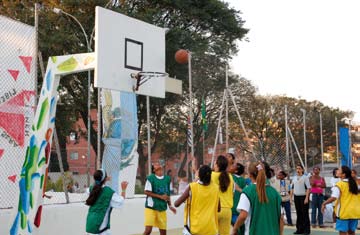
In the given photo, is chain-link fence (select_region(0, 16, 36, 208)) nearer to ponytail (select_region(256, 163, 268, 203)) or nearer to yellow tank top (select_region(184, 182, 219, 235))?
yellow tank top (select_region(184, 182, 219, 235))

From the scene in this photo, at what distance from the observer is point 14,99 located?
418 inches

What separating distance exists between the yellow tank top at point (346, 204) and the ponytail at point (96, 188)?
14.6 ft

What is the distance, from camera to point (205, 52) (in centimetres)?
3219

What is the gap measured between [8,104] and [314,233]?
8813 mm

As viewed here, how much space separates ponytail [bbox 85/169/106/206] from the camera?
7.89 metres

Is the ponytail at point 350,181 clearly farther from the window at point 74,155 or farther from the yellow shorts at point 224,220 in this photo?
the window at point 74,155

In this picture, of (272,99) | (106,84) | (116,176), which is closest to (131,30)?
(106,84)

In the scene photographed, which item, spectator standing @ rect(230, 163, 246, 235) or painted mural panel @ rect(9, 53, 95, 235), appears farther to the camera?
spectator standing @ rect(230, 163, 246, 235)

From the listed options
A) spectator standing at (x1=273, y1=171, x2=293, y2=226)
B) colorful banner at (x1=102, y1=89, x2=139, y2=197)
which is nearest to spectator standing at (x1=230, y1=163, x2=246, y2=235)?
colorful banner at (x1=102, y1=89, x2=139, y2=197)

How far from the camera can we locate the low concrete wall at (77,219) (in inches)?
437

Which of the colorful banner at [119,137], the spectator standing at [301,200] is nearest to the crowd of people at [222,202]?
the spectator standing at [301,200]

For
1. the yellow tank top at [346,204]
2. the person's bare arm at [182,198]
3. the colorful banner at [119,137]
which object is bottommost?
the yellow tank top at [346,204]

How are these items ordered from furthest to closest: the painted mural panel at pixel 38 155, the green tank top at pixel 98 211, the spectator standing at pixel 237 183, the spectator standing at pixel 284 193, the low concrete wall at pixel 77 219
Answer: the spectator standing at pixel 284 193 → the low concrete wall at pixel 77 219 → the spectator standing at pixel 237 183 → the painted mural panel at pixel 38 155 → the green tank top at pixel 98 211

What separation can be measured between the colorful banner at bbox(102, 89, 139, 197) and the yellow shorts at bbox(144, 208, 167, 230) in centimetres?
466
